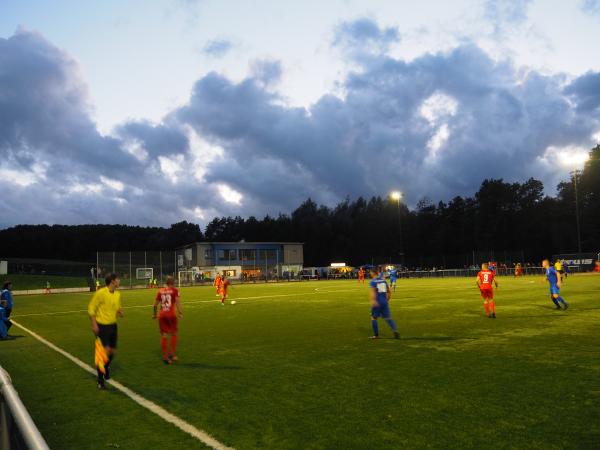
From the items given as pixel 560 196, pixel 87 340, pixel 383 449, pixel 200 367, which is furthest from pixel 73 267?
pixel 560 196

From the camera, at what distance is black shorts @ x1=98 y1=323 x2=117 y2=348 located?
9.14 meters

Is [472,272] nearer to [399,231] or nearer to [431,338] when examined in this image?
[399,231]

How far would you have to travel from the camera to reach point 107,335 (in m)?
9.21

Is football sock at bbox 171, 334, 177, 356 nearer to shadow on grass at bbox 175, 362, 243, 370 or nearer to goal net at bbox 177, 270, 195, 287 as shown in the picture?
shadow on grass at bbox 175, 362, 243, 370

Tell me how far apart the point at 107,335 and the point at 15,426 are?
5.92 metres

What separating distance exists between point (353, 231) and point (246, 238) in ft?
109

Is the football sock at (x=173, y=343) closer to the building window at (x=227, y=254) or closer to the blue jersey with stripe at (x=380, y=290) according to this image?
the blue jersey with stripe at (x=380, y=290)

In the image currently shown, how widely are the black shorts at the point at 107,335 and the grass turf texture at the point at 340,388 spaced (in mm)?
813

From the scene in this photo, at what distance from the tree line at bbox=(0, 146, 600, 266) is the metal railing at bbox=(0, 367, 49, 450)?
2991 inches

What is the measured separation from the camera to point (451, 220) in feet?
375

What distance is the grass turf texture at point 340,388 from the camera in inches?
232

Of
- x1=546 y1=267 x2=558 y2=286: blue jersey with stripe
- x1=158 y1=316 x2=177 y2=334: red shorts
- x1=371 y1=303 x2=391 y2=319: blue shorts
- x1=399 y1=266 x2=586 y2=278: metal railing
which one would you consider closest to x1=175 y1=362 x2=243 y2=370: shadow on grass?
x1=158 y1=316 x2=177 y2=334: red shorts

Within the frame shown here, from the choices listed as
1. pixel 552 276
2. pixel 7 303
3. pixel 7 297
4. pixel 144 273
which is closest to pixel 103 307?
pixel 7 303

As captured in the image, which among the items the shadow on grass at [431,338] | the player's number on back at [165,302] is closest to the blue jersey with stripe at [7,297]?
the player's number on back at [165,302]
